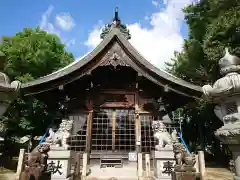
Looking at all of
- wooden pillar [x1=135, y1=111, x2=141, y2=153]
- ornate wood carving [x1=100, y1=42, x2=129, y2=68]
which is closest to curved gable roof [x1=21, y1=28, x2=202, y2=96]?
ornate wood carving [x1=100, y1=42, x2=129, y2=68]

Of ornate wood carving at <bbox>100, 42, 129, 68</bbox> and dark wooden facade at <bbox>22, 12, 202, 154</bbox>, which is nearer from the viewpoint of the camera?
dark wooden facade at <bbox>22, 12, 202, 154</bbox>

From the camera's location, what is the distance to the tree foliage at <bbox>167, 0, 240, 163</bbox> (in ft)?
35.1

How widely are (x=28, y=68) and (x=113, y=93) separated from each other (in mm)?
9727

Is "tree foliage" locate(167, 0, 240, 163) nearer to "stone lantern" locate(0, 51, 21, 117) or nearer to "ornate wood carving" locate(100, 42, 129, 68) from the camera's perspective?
"ornate wood carving" locate(100, 42, 129, 68)

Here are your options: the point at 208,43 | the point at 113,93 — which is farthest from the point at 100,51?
the point at 208,43

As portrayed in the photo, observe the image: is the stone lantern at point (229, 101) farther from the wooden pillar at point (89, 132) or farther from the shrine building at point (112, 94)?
the wooden pillar at point (89, 132)

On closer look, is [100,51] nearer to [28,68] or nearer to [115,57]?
[115,57]

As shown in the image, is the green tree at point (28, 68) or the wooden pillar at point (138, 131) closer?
the wooden pillar at point (138, 131)

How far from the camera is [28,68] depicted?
52.0ft

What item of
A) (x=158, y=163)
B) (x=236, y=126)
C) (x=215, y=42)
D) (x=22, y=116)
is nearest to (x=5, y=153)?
(x=22, y=116)

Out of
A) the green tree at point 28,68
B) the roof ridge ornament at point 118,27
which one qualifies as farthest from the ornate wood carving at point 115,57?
the green tree at point 28,68

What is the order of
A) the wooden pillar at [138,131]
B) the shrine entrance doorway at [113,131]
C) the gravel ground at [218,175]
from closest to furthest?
1. the gravel ground at [218,175]
2. the wooden pillar at [138,131]
3. the shrine entrance doorway at [113,131]

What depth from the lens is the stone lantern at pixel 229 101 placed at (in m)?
3.33

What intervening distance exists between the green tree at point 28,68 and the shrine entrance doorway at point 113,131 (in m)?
3.79
